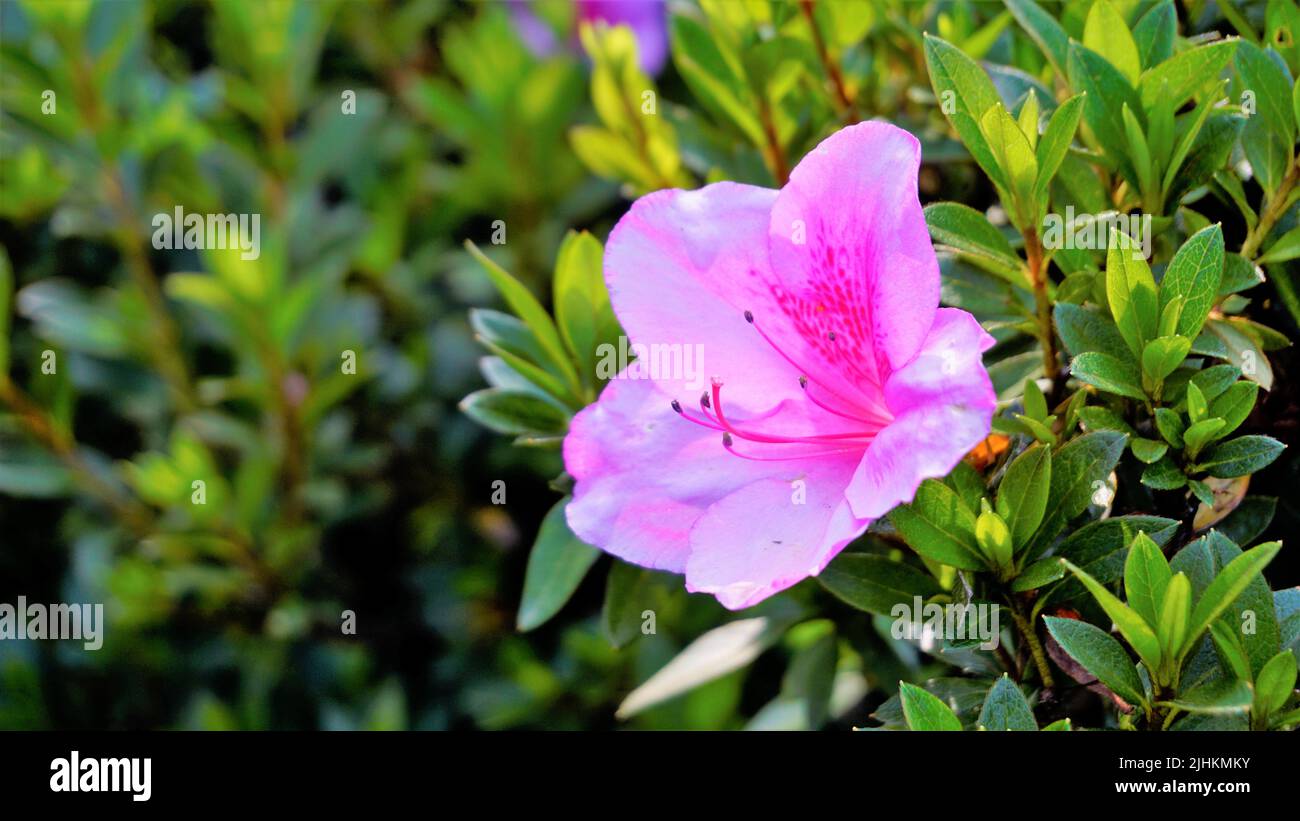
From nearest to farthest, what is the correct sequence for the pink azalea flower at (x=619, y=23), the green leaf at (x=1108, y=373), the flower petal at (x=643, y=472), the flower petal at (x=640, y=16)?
the green leaf at (x=1108, y=373) → the flower petal at (x=643, y=472) → the pink azalea flower at (x=619, y=23) → the flower petal at (x=640, y=16)

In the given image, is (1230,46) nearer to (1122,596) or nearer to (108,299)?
(1122,596)

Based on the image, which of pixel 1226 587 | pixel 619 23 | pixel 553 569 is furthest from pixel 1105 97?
pixel 619 23

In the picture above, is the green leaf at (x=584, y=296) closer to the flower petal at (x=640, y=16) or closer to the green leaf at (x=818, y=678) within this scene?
the green leaf at (x=818, y=678)

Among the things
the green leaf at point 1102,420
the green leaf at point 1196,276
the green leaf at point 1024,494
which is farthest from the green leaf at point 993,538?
the green leaf at point 1196,276

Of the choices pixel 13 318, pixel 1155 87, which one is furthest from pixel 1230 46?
pixel 13 318

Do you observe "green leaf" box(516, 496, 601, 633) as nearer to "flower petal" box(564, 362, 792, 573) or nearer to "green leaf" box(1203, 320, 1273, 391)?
"flower petal" box(564, 362, 792, 573)

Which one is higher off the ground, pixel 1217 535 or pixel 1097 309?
pixel 1097 309
